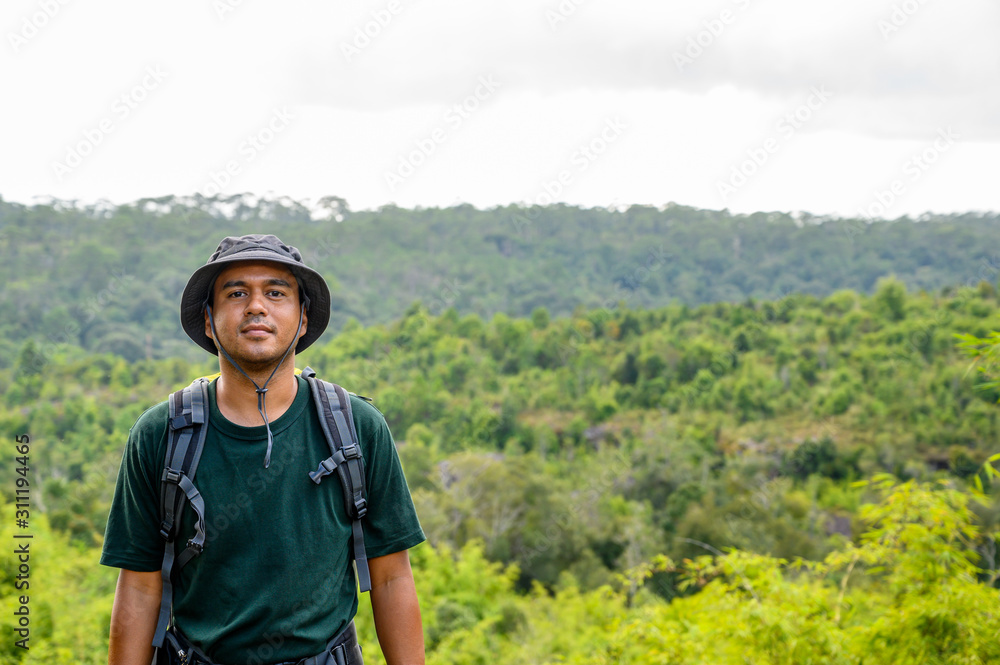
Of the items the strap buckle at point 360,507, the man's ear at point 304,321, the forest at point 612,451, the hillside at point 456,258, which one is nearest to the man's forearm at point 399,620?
the strap buckle at point 360,507

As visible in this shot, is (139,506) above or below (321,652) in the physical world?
above

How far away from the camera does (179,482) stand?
1.31 metres

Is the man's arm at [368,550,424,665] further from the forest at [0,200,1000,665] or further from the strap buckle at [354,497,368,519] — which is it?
the forest at [0,200,1000,665]

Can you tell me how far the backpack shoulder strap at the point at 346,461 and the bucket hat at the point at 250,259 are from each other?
0.50 feet

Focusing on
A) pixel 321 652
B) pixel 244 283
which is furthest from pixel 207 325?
pixel 321 652

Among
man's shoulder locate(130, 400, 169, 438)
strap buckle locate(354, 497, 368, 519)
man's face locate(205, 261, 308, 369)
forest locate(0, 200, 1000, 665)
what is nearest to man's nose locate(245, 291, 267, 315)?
man's face locate(205, 261, 308, 369)

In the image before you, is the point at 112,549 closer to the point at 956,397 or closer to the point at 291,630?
the point at 291,630

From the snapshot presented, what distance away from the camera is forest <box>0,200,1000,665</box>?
3.26 m

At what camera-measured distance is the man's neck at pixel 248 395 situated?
1.42 m

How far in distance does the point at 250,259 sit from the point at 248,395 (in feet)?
0.79

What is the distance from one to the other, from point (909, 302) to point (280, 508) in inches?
1469

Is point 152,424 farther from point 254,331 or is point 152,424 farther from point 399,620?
point 399,620

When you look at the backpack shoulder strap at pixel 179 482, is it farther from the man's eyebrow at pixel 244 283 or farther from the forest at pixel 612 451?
the forest at pixel 612 451

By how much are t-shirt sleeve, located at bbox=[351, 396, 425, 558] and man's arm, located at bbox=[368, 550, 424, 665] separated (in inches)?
1.2
